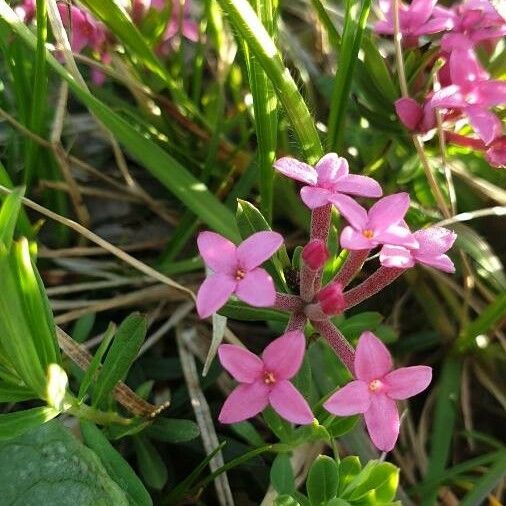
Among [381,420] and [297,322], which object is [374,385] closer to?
[381,420]

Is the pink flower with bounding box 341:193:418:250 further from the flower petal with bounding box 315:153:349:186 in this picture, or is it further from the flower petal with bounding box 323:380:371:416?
the flower petal with bounding box 323:380:371:416

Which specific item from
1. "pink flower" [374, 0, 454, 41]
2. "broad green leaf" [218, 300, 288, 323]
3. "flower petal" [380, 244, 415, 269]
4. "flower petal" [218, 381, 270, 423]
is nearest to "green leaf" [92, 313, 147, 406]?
"broad green leaf" [218, 300, 288, 323]

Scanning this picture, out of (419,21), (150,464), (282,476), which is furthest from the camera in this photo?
(419,21)

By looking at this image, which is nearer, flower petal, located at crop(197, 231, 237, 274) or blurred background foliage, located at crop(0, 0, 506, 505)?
flower petal, located at crop(197, 231, 237, 274)

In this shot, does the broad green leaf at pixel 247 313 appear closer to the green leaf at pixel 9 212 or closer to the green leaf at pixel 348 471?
the green leaf at pixel 348 471

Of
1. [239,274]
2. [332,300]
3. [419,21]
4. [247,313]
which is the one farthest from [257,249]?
[419,21]

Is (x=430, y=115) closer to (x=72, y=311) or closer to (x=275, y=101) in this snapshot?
(x=275, y=101)

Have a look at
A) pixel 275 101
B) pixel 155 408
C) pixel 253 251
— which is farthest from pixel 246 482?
pixel 275 101

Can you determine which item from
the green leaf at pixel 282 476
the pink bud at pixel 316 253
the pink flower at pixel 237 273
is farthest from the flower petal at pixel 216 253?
the green leaf at pixel 282 476
